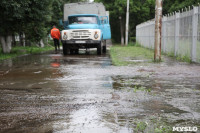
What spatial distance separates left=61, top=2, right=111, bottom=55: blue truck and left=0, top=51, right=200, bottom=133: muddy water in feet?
33.7

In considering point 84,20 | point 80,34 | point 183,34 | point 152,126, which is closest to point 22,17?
point 80,34

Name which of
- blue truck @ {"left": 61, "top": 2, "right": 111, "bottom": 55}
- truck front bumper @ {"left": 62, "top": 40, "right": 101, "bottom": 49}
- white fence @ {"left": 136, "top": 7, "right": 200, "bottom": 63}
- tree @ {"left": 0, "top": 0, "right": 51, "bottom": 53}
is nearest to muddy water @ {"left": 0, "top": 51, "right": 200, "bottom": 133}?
white fence @ {"left": 136, "top": 7, "right": 200, "bottom": 63}

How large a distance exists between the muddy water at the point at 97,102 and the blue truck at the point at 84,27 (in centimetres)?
1027

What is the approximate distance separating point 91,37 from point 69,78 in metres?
10.7

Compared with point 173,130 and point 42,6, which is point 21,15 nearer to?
point 42,6

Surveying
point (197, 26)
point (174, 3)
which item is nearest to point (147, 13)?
point (174, 3)

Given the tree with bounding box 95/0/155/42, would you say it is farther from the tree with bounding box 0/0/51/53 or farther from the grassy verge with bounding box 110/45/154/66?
the grassy verge with bounding box 110/45/154/66

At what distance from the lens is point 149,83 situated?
333 inches

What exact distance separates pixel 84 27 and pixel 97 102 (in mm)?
14443

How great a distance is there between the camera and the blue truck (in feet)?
65.5

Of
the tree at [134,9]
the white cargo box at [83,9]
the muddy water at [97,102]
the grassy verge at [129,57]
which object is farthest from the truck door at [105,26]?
the tree at [134,9]

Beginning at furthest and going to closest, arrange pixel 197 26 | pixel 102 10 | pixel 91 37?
→ pixel 102 10
pixel 91 37
pixel 197 26

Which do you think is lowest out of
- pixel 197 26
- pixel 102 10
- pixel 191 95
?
pixel 191 95

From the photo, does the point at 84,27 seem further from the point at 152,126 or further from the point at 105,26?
the point at 152,126
